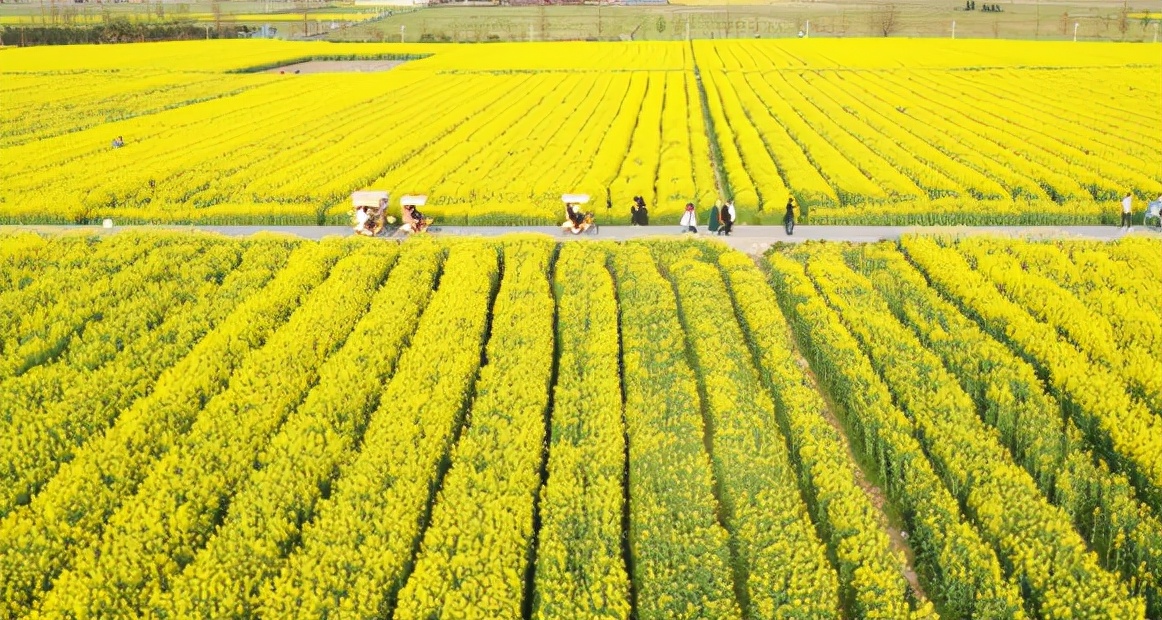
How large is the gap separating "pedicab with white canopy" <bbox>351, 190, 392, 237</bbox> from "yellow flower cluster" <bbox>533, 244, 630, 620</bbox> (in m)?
9.80

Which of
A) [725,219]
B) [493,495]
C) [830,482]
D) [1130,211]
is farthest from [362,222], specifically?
[1130,211]

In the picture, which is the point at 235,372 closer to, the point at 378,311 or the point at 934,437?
the point at 378,311

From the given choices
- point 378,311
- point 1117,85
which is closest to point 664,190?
point 378,311

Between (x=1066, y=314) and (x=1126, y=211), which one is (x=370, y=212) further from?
(x=1126, y=211)

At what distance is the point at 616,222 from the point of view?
26750 mm

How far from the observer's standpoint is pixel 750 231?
25797 millimetres

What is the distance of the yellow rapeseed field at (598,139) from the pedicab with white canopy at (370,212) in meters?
2.00

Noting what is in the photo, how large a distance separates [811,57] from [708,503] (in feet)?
256

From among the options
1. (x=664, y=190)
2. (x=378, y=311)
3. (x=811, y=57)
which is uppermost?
(x=811, y=57)

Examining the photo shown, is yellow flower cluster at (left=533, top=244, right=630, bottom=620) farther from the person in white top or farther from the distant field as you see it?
the distant field

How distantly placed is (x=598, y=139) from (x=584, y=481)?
2966cm

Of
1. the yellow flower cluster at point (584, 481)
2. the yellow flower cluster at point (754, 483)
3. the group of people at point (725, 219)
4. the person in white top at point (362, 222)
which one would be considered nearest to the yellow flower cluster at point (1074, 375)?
the yellow flower cluster at point (754, 483)

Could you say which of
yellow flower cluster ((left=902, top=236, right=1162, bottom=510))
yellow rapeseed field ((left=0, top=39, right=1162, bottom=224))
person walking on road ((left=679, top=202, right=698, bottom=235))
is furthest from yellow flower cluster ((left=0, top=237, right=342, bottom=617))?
yellow flower cluster ((left=902, top=236, right=1162, bottom=510))

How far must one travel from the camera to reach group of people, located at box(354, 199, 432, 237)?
25328 millimetres
